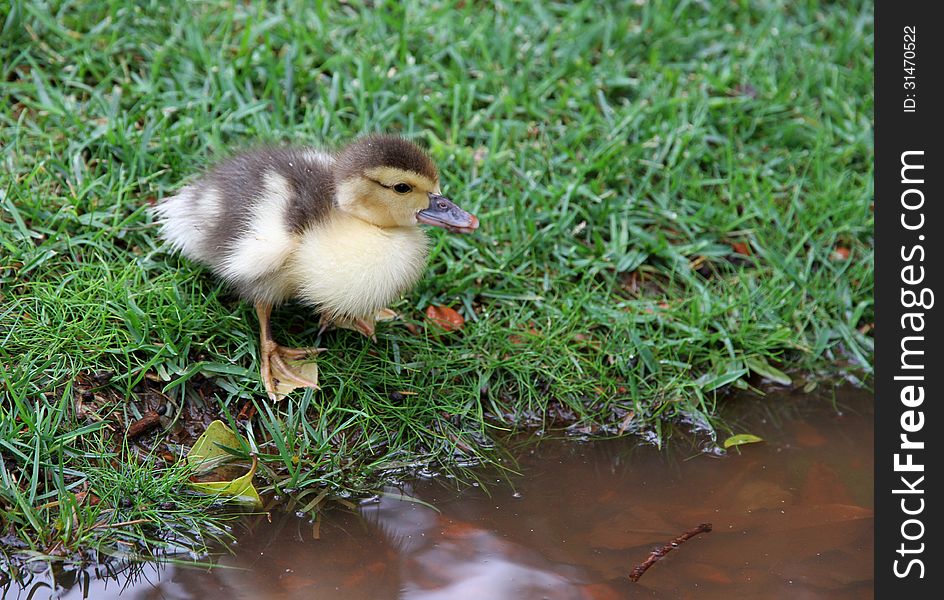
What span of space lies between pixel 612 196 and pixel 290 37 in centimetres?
179

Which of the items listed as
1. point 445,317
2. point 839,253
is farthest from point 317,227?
point 839,253

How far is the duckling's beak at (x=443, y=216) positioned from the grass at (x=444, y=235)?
59 cm

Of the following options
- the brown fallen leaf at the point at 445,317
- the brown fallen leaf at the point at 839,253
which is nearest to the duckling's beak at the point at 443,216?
the brown fallen leaf at the point at 445,317

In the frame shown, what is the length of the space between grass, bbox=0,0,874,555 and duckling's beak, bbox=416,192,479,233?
23.2 inches

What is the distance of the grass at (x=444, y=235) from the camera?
349cm

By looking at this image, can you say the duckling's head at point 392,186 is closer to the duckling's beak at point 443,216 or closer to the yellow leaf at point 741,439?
the duckling's beak at point 443,216

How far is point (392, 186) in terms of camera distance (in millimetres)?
3467

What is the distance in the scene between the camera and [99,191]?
4.11 metres

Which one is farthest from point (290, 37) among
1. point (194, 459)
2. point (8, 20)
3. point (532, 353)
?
point (194, 459)

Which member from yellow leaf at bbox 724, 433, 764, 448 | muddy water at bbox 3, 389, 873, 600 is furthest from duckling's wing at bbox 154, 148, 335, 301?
yellow leaf at bbox 724, 433, 764, 448

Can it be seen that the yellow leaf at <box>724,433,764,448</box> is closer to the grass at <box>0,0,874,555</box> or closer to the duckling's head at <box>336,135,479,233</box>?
the grass at <box>0,0,874,555</box>

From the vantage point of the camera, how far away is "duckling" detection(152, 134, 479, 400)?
134 inches

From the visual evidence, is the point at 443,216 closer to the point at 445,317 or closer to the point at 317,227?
the point at 317,227
